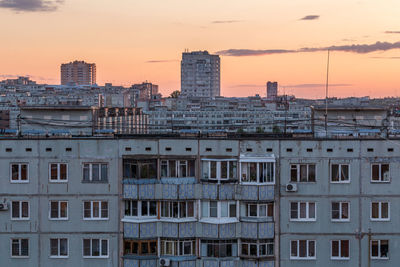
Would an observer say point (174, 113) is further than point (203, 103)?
No

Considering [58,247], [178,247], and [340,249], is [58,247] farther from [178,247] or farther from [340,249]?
[340,249]

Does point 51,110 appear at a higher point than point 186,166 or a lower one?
higher

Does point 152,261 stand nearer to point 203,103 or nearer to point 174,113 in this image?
point 174,113

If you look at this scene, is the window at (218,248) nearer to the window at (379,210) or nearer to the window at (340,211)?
the window at (340,211)

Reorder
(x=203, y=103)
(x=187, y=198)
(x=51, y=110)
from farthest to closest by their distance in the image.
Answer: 1. (x=203, y=103)
2. (x=51, y=110)
3. (x=187, y=198)

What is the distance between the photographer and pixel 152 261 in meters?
21.9

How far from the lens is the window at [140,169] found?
22156 mm

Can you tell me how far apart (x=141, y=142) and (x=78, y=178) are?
236 centimetres

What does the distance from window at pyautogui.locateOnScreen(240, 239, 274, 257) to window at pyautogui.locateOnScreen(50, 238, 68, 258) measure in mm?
5700

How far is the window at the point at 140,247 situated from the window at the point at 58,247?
6.38ft

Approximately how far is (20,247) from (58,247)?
4.01ft

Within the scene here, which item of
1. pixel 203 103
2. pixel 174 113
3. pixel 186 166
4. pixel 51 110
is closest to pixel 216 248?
pixel 186 166

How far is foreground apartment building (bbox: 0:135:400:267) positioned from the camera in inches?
859

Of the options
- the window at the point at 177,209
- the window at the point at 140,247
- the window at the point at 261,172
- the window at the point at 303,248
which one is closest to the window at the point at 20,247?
the window at the point at 140,247
